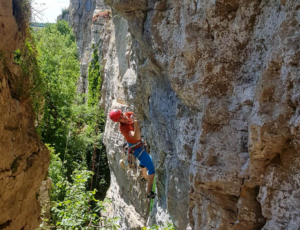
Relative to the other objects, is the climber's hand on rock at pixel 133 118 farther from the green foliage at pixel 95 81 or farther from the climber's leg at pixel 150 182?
the green foliage at pixel 95 81

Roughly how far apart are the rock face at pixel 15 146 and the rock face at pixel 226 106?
7.00 ft

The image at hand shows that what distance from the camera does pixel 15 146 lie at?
4.11m

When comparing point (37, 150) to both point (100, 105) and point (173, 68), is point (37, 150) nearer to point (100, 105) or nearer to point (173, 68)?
point (173, 68)

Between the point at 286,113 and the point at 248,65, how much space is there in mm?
965

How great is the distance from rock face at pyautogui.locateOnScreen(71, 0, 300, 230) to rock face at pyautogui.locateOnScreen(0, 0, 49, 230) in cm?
213

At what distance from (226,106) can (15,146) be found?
9.57ft

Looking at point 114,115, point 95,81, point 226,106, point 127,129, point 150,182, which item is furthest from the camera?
point 95,81

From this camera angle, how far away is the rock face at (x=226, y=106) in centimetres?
318

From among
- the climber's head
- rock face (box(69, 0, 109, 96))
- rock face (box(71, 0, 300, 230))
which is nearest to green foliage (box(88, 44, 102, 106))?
rock face (box(69, 0, 109, 96))

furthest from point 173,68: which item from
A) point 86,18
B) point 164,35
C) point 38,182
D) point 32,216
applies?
point 86,18

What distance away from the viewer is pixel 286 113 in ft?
10.2

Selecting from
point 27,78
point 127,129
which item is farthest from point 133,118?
point 27,78

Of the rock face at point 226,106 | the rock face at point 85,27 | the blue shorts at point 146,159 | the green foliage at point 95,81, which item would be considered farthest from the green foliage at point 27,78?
the rock face at point 85,27

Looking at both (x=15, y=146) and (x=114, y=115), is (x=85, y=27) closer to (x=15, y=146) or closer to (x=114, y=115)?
(x=114, y=115)
